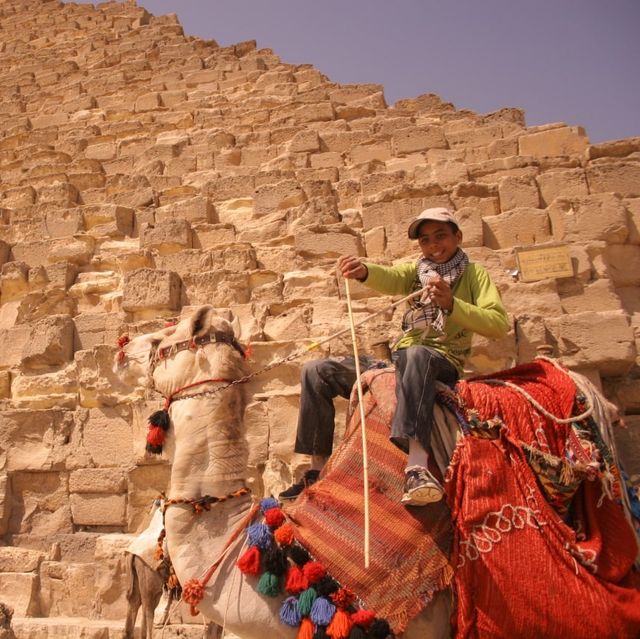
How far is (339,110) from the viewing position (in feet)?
32.6

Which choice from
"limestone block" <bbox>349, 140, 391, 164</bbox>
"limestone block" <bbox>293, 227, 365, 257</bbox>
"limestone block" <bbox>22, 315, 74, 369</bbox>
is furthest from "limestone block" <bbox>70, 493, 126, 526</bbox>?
"limestone block" <bbox>349, 140, 391, 164</bbox>

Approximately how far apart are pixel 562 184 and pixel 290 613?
5180 mm

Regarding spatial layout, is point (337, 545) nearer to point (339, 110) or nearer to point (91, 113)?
point (339, 110)

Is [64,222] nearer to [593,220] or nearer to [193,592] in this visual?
[593,220]

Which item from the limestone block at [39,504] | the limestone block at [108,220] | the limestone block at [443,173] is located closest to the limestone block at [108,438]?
the limestone block at [39,504]

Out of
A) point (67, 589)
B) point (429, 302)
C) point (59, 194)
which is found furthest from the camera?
point (59, 194)

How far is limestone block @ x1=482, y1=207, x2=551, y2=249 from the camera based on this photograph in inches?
219

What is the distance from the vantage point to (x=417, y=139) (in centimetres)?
805

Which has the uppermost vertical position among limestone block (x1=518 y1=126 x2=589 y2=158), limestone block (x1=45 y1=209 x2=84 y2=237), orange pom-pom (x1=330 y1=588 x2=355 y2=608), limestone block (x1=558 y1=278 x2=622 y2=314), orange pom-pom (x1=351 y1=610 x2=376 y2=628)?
limestone block (x1=518 y1=126 x2=589 y2=158)

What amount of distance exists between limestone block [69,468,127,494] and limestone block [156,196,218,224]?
129 inches

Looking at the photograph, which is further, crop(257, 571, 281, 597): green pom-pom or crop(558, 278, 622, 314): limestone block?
crop(558, 278, 622, 314): limestone block

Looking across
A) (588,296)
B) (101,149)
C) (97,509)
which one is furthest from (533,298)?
(101,149)

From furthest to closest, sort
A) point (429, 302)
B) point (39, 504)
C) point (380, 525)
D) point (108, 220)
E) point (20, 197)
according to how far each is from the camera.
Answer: point (20, 197) → point (108, 220) → point (39, 504) → point (429, 302) → point (380, 525)

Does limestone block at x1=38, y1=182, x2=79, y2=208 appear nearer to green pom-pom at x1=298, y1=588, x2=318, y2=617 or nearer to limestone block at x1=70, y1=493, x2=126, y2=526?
limestone block at x1=70, y1=493, x2=126, y2=526
